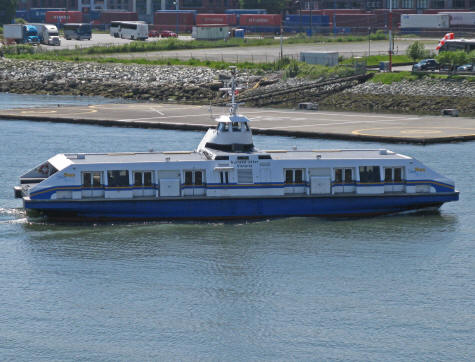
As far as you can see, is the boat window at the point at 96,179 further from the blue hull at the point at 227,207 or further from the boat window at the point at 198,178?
the boat window at the point at 198,178

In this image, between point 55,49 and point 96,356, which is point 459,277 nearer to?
point 96,356

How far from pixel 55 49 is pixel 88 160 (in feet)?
382

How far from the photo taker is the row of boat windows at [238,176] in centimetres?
5225

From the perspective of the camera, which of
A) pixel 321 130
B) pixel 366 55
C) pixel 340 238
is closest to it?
pixel 340 238

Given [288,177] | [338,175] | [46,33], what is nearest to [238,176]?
[288,177]

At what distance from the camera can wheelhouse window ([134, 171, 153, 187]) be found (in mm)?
52375

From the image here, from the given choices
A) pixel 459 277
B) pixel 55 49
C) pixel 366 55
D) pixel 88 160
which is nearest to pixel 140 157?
pixel 88 160

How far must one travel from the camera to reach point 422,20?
18175 cm

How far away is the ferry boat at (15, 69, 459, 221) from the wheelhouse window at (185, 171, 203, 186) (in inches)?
2.3

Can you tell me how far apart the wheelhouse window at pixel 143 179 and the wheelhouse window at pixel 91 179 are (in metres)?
2.06

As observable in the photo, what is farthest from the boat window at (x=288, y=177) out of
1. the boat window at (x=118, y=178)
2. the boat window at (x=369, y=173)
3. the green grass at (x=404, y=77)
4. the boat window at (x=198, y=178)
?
the green grass at (x=404, y=77)

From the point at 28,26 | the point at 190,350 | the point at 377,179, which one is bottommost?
the point at 190,350

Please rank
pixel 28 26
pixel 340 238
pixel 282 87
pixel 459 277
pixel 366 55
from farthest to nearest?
1. pixel 28 26
2. pixel 366 55
3. pixel 282 87
4. pixel 340 238
5. pixel 459 277

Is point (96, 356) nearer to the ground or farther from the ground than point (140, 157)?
nearer to the ground
